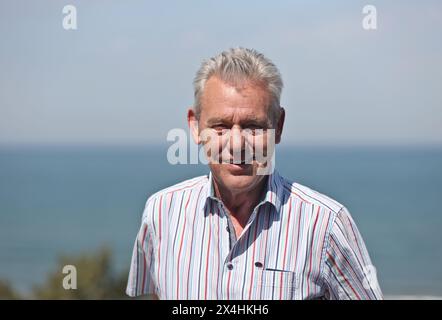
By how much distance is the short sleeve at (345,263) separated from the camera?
2227 mm

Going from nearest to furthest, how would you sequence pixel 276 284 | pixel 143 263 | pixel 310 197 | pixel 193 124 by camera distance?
pixel 276 284
pixel 310 197
pixel 193 124
pixel 143 263

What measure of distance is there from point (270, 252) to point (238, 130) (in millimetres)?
452

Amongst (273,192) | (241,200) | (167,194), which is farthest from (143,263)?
(273,192)

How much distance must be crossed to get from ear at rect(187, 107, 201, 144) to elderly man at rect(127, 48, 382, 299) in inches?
0.5

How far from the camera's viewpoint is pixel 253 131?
2248mm

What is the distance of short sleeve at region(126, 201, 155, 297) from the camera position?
8.14ft

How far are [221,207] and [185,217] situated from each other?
15 cm

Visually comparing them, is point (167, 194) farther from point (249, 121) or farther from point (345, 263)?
point (345, 263)

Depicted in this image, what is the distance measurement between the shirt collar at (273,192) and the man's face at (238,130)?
0.17 ft

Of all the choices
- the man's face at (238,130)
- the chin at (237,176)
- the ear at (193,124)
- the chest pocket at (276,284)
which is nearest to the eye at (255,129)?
the man's face at (238,130)

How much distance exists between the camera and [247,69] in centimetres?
225

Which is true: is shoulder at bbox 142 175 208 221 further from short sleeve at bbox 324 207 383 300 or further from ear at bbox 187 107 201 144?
short sleeve at bbox 324 207 383 300

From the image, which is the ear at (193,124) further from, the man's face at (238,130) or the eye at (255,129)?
the eye at (255,129)

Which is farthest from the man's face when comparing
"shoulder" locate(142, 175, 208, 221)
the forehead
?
"shoulder" locate(142, 175, 208, 221)
